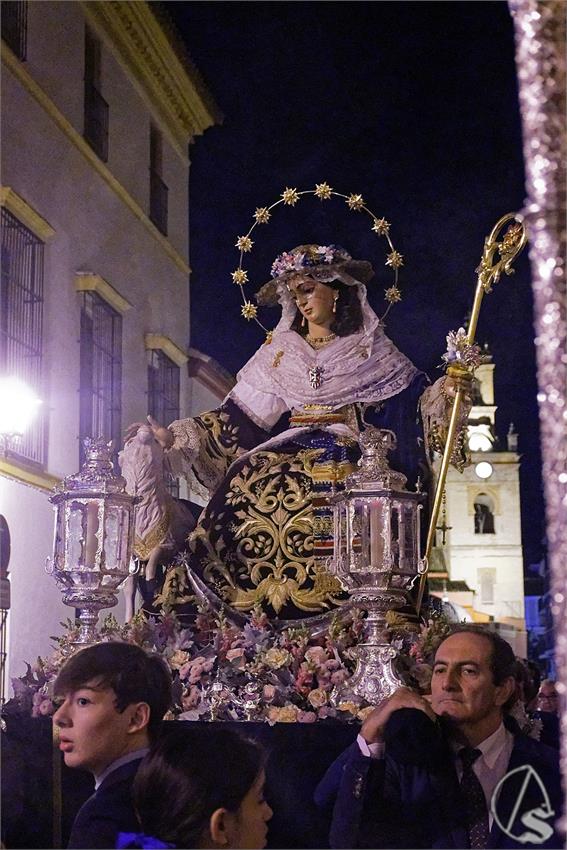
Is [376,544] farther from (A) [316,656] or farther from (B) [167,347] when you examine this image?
(B) [167,347]

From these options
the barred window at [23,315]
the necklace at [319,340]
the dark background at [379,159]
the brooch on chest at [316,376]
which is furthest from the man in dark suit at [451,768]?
the barred window at [23,315]

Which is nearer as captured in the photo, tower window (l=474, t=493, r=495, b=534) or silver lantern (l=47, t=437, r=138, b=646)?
silver lantern (l=47, t=437, r=138, b=646)

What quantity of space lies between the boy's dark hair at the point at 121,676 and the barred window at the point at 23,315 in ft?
11.0

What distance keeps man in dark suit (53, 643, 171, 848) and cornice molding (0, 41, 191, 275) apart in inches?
149

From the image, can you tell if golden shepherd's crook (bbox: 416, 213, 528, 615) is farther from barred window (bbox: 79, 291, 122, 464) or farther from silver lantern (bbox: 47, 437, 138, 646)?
barred window (bbox: 79, 291, 122, 464)

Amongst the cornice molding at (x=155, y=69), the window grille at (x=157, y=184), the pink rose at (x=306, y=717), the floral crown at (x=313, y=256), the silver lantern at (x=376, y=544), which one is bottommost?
the pink rose at (x=306, y=717)

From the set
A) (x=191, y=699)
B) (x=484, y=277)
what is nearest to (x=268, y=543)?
(x=191, y=699)

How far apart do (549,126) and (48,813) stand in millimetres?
2548

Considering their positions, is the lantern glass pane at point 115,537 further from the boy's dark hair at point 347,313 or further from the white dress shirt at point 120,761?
the boy's dark hair at point 347,313

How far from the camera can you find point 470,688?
3475 mm

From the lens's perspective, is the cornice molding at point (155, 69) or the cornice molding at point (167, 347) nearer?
the cornice molding at point (155, 69)

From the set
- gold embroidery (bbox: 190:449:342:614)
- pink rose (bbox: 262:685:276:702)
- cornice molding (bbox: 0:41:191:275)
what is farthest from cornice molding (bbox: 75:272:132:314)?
pink rose (bbox: 262:685:276:702)

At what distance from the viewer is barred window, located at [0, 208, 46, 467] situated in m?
6.88

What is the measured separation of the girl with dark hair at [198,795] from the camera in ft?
9.00
